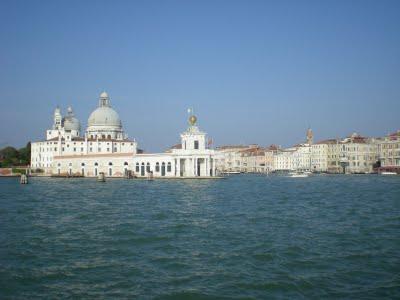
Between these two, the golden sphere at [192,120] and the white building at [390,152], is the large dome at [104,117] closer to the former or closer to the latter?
the golden sphere at [192,120]

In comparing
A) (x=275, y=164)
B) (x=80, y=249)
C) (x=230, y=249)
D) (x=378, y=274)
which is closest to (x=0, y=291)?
(x=80, y=249)

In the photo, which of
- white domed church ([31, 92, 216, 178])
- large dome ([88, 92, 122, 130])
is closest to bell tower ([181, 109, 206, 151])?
white domed church ([31, 92, 216, 178])

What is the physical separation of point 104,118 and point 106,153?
10417 mm

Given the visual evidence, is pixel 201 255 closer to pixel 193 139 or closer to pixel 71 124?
pixel 193 139

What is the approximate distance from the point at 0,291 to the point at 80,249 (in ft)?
11.5

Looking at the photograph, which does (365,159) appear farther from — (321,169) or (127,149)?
(127,149)

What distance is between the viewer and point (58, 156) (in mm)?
72750

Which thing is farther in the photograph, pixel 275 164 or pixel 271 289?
pixel 275 164

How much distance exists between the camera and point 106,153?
2731 inches

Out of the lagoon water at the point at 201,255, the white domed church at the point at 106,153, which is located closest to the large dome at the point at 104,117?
the white domed church at the point at 106,153

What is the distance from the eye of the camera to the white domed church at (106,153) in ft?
205

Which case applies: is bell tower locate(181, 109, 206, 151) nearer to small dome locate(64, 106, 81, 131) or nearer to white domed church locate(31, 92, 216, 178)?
white domed church locate(31, 92, 216, 178)

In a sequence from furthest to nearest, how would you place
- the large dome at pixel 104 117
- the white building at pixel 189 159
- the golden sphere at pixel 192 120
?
the large dome at pixel 104 117
the golden sphere at pixel 192 120
the white building at pixel 189 159

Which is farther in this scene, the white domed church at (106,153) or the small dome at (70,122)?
the small dome at (70,122)
